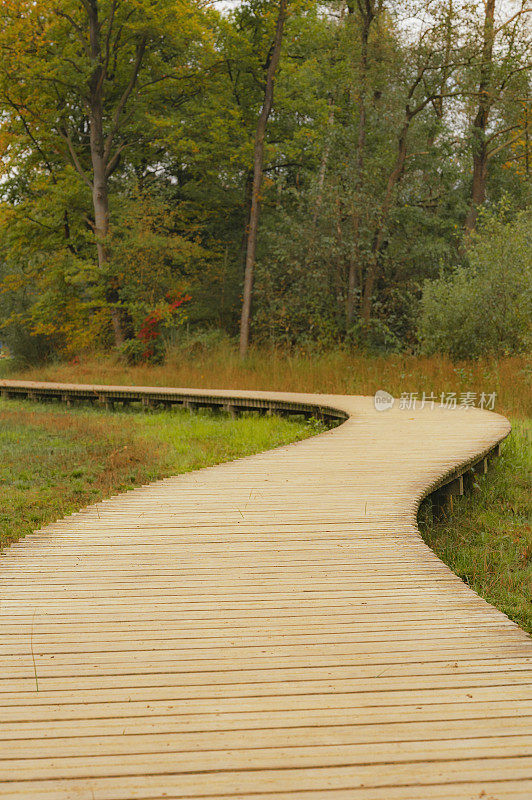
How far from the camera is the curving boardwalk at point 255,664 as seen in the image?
1.71m

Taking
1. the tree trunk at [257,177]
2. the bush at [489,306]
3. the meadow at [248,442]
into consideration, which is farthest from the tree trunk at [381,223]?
the bush at [489,306]

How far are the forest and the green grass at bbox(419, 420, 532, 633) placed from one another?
616 centimetres

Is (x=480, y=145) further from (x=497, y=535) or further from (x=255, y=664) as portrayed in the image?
(x=255, y=664)

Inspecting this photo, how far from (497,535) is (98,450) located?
461cm

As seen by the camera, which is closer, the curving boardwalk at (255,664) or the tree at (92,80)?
the curving boardwalk at (255,664)

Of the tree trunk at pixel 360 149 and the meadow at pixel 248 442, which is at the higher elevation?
the tree trunk at pixel 360 149

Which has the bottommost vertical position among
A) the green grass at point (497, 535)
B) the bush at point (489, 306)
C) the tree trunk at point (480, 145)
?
the green grass at point (497, 535)

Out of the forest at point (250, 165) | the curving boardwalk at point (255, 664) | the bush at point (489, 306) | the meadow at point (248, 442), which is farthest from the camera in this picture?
the forest at point (250, 165)

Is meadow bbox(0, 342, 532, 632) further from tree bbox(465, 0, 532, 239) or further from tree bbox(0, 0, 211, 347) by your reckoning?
tree bbox(0, 0, 211, 347)

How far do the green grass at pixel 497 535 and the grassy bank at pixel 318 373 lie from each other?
110 inches

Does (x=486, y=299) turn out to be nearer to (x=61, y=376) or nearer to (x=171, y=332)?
(x=171, y=332)

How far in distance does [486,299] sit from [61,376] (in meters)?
9.39

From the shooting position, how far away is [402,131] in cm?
1570

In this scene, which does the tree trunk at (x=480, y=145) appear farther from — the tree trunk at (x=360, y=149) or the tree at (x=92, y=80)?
the tree at (x=92, y=80)
